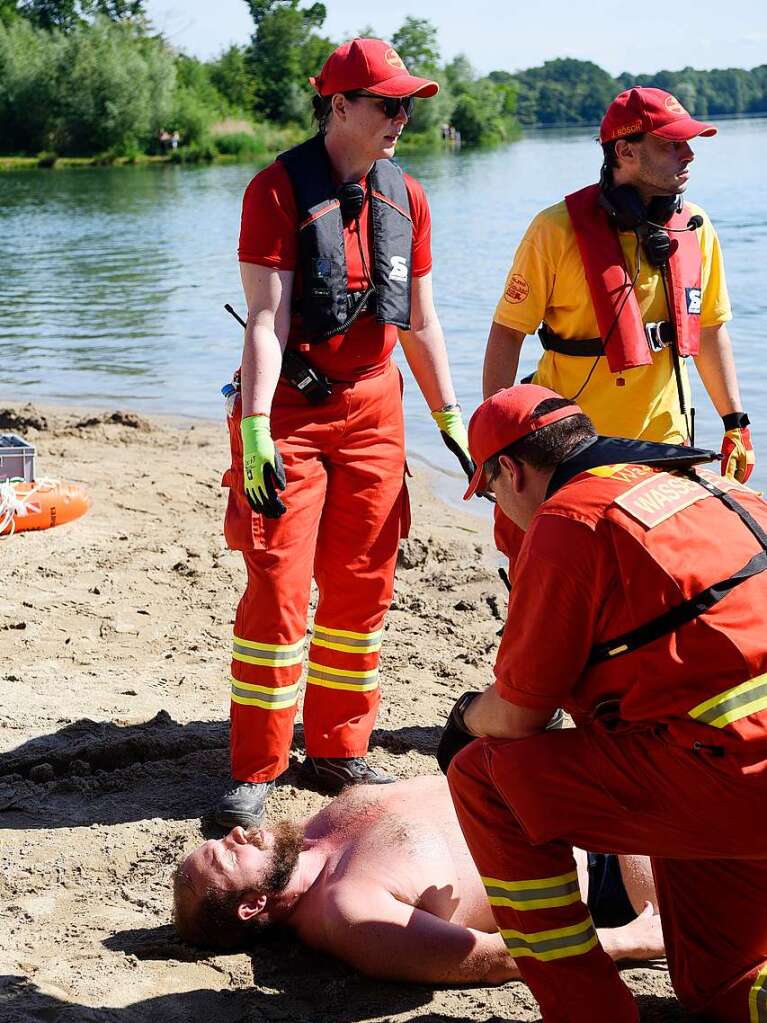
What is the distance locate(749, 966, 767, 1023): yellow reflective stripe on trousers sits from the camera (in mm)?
2984

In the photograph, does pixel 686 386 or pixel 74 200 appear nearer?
pixel 686 386

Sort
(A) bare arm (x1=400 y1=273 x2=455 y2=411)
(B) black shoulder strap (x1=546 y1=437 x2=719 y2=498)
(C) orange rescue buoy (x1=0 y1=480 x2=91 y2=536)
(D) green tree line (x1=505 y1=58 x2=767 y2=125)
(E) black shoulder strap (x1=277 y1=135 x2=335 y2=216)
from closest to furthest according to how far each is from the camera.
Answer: (B) black shoulder strap (x1=546 y1=437 x2=719 y2=498) → (E) black shoulder strap (x1=277 y1=135 x2=335 y2=216) → (A) bare arm (x1=400 y1=273 x2=455 y2=411) → (C) orange rescue buoy (x1=0 y1=480 x2=91 y2=536) → (D) green tree line (x1=505 y1=58 x2=767 y2=125)

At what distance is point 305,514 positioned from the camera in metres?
4.24

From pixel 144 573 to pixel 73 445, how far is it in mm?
3202

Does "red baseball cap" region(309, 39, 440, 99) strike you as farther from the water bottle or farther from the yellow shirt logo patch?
the water bottle

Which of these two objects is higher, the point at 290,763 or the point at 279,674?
the point at 279,674

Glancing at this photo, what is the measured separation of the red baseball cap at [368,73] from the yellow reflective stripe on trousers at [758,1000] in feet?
9.08

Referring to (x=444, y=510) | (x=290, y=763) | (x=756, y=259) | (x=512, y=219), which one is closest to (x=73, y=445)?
(x=444, y=510)

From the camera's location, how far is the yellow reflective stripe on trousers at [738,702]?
266cm

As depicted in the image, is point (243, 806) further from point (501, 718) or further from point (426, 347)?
point (426, 347)

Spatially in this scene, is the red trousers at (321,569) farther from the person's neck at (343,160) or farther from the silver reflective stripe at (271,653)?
the person's neck at (343,160)

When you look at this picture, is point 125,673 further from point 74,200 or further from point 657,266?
point 74,200

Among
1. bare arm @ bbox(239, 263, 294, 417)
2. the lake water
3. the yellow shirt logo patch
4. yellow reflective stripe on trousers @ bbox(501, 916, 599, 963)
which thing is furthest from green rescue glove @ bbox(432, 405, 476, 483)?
the lake water

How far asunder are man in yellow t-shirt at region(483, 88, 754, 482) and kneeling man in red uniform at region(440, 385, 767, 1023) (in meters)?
1.41
